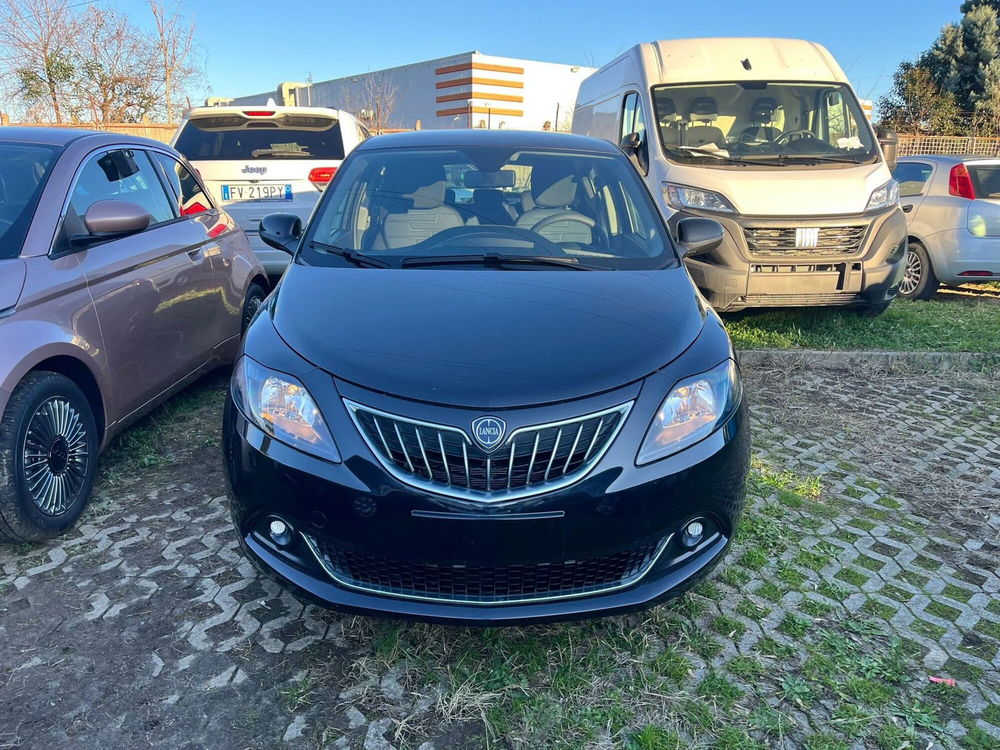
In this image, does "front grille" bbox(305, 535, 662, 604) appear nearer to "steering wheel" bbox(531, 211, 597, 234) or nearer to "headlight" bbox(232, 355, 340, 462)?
"headlight" bbox(232, 355, 340, 462)

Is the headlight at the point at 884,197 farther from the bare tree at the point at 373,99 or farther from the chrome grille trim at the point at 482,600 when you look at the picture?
the bare tree at the point at 373,99

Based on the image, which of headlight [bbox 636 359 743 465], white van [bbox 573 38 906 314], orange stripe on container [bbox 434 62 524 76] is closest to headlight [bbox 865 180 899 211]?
white van [bbox 573 38 906 314]

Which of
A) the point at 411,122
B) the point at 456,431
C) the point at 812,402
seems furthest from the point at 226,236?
the point at 411,122

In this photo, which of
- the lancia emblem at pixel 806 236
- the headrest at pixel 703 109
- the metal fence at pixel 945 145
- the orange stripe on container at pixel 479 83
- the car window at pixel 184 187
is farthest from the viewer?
the orange stripe on container at pixel 479 83

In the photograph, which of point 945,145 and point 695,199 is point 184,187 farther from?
point 945,145

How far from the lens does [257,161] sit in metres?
6.45

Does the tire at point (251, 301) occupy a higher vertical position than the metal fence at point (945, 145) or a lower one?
lower

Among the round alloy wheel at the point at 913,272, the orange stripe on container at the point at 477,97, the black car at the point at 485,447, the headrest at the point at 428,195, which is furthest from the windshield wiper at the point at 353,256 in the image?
the orange stripe on container at the point at 477,97

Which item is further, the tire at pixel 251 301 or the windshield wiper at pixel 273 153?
the windshield wiper at pixel 273 153

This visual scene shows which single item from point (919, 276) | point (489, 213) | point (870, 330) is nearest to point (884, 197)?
point (870, 330)

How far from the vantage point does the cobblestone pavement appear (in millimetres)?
2102

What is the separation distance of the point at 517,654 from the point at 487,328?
109cm

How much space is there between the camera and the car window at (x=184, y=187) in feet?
14.4

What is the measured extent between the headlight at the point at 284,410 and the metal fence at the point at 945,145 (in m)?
25.7
